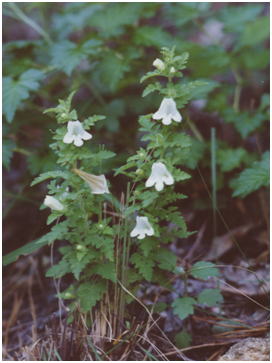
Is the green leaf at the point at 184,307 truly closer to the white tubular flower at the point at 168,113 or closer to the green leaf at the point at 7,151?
the white tubular flower at the point at 168,113

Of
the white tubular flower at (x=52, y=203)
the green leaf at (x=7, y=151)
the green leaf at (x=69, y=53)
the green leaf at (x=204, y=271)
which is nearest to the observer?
the white tubular flower at (x=52, y=203)

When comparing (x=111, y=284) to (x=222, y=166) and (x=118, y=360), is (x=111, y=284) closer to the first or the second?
(x=118, y=360)

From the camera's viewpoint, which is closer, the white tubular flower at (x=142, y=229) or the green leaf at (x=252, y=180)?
the white tubular flower at (x=142, y=229)

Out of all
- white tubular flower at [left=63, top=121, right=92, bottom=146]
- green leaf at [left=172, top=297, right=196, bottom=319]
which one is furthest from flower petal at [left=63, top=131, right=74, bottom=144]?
green leaf at [left=172, top=297, right=196, bottom=319]

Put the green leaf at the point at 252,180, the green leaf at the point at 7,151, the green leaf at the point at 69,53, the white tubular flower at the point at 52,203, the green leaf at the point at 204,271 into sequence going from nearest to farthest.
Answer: the white tubular flower at the point at 52,203, the green leaf at the point at 204,271, the green leaf at the point at 252,180, the green leaf at the point at 7,151, the green leaf at the point at 69,53

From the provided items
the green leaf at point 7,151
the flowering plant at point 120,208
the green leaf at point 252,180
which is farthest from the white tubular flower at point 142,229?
the green leaf at point 7,151

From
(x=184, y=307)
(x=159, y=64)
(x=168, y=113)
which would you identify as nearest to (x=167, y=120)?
(x=168, y=113)
